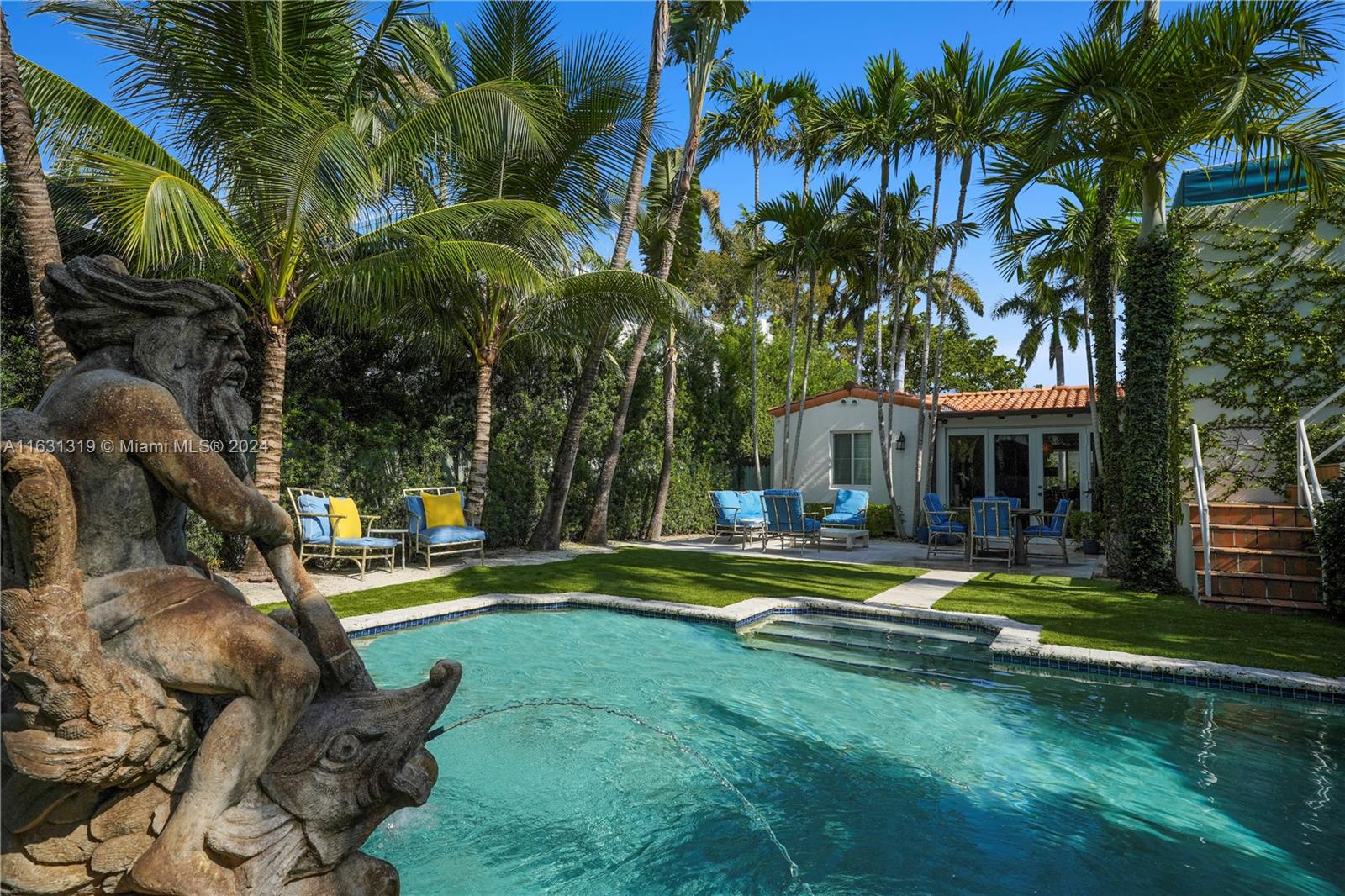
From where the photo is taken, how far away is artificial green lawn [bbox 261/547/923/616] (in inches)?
314

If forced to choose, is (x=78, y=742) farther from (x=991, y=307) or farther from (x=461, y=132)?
(x=991, y=307)

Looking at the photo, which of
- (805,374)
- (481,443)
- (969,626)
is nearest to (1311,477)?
(969,626)

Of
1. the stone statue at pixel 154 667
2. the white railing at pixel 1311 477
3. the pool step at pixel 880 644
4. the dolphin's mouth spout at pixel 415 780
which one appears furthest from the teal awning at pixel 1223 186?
the stone statue at pixel 154 667

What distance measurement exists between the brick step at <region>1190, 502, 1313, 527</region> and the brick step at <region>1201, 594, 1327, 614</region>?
101cm

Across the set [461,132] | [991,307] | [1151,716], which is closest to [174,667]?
[1151,716]

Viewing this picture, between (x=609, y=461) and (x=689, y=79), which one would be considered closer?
(x=689, y=79)

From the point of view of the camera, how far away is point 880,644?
6805mm

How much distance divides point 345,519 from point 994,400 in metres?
15.8

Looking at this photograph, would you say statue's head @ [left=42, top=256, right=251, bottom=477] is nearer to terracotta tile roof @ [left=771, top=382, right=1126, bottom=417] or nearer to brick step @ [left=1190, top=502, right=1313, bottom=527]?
brick step @ [left=1190, top=502, right=1313, bottom=527]

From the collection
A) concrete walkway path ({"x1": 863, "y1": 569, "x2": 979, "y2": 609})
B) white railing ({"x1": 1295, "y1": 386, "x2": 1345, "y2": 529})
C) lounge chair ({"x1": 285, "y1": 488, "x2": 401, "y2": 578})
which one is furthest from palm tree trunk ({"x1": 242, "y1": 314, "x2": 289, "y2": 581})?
white railing ({"x1": 1295, "y1": 386, "x2": 1345, "y2": 529})

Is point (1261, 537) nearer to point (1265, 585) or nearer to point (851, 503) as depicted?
point (1265, 585)

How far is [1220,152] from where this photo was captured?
852cm

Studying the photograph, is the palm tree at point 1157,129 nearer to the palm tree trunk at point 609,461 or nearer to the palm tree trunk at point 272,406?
the palm tree trunk at point 609,461

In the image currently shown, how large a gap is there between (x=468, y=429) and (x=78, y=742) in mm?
11484
